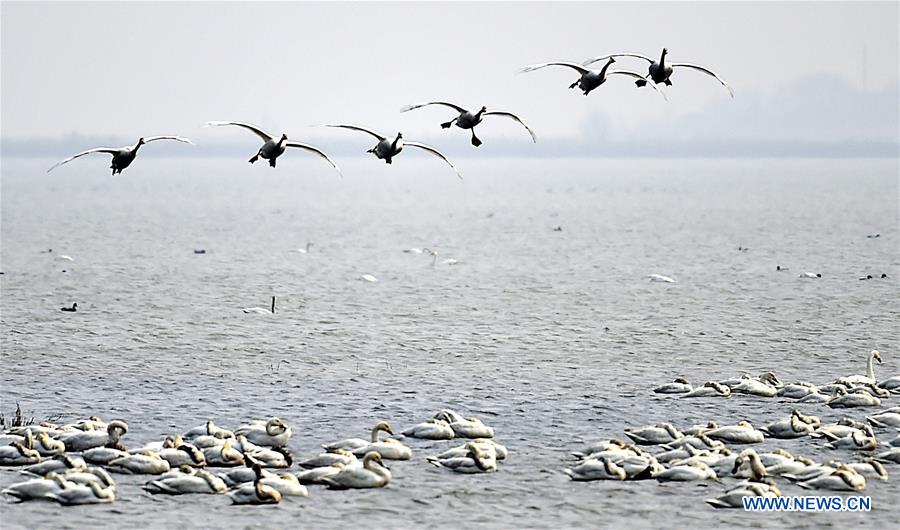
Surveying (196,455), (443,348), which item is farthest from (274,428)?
(443,348)

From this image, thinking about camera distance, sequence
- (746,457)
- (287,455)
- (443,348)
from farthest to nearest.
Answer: (443,348) → (287,455) → (746,457)

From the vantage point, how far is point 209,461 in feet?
98.7

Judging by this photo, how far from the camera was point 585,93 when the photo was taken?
3178 cm

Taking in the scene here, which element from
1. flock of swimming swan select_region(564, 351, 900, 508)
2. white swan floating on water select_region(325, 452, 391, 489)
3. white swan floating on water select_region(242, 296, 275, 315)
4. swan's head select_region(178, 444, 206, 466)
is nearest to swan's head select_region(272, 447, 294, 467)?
white swan floating on water select_region(325, 452, 391, 489)

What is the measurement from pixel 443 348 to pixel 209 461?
2006cm

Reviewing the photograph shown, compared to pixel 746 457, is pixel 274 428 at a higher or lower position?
lower

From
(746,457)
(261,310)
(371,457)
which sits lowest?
(261,310)

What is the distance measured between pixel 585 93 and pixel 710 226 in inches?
3901

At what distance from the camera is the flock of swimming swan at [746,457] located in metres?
28.7

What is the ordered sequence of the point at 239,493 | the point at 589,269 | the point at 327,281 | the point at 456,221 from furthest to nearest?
the point at 456,221 → the point at 589,269 → the point at 327,281 → the point at 239,493

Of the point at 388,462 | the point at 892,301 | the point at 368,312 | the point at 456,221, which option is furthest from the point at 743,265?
the point at 456,221

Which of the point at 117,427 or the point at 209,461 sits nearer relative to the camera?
the point at 209,461

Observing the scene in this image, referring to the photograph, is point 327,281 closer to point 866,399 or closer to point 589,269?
point 589,269

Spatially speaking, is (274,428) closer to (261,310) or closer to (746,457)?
(746,457)
